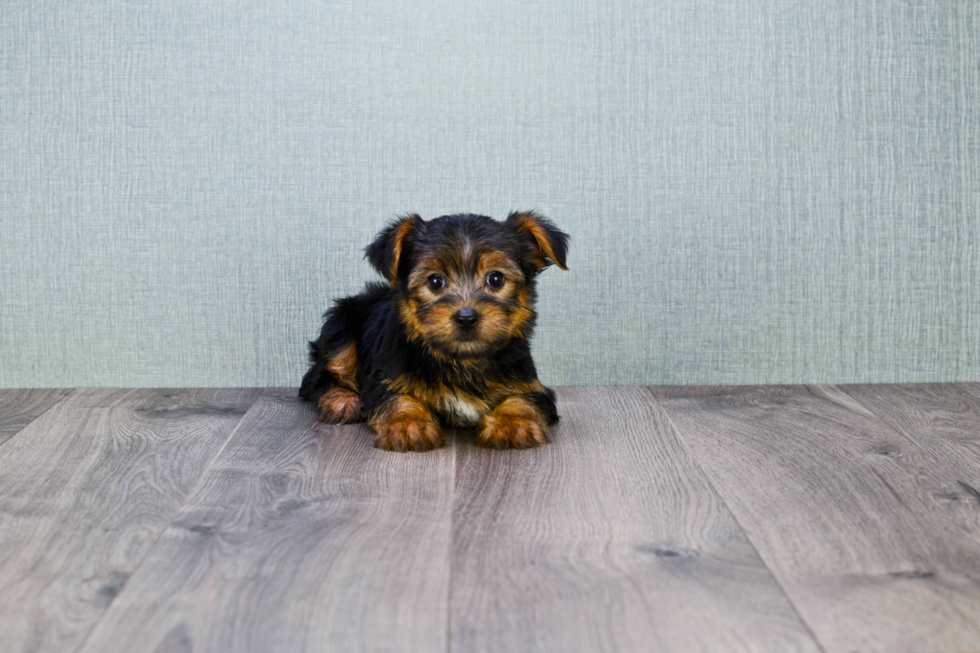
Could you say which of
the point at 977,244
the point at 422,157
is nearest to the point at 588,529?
the point at 422,157

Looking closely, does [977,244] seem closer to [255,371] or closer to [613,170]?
[613,170]

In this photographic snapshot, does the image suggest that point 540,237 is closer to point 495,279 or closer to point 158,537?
point 495,279

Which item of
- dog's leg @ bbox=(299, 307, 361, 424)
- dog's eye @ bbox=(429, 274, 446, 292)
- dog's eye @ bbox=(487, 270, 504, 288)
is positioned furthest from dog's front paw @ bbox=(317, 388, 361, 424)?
dog's eye @ bbox=(487, 270, 504, 288)

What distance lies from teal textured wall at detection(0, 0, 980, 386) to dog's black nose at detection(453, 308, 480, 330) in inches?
40.2

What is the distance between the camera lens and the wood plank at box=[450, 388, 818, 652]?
145cm

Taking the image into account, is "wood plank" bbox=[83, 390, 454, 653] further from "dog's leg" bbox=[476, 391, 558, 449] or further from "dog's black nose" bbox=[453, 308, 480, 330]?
"dog's black nose" bbox=[453, 308, 480, 330]

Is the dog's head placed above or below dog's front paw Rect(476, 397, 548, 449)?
above

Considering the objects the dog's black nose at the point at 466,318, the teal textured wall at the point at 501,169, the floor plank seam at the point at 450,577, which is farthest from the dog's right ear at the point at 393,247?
the teal textured wall at the point at 501,169

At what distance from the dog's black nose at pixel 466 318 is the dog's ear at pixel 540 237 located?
0.32 m

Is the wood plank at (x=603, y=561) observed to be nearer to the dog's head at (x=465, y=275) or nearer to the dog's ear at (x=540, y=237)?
the dog's head at (x=465, y=275)

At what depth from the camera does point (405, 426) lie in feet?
8.42

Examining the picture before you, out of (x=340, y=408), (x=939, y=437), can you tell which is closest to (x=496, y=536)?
(x=340, y=408)

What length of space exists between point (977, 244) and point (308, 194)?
8.44 ft

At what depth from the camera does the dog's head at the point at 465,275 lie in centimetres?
252
